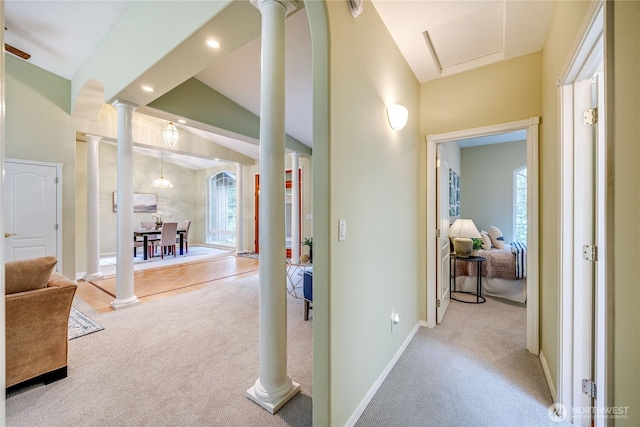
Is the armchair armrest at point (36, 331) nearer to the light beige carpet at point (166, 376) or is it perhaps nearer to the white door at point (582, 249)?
the light beige carpet at point (166, 376)

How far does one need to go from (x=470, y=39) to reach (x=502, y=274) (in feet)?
9.63

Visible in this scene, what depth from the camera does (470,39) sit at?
2191 millimetres

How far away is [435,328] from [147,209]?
8.66 m

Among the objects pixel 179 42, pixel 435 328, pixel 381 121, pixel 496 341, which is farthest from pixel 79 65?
pixel 496 341

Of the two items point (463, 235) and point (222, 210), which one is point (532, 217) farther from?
point (222, 210)

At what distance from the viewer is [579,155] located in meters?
1.51

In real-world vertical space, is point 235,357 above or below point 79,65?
below

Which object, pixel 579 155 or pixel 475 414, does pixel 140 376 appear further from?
pixel 579 155

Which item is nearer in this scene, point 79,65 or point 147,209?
point 79,65

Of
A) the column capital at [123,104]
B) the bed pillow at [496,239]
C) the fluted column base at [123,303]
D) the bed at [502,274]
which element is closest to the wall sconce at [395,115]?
the bed at [502,274]

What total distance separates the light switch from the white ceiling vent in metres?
1.79

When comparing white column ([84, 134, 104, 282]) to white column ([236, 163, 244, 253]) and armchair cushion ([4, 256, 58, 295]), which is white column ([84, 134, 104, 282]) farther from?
armchair cushion ([4, 256, 58, 295])

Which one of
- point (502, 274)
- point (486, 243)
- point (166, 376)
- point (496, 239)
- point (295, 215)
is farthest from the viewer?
point (295, 215)

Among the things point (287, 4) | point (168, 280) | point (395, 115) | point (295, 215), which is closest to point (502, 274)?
point (395, 115)
